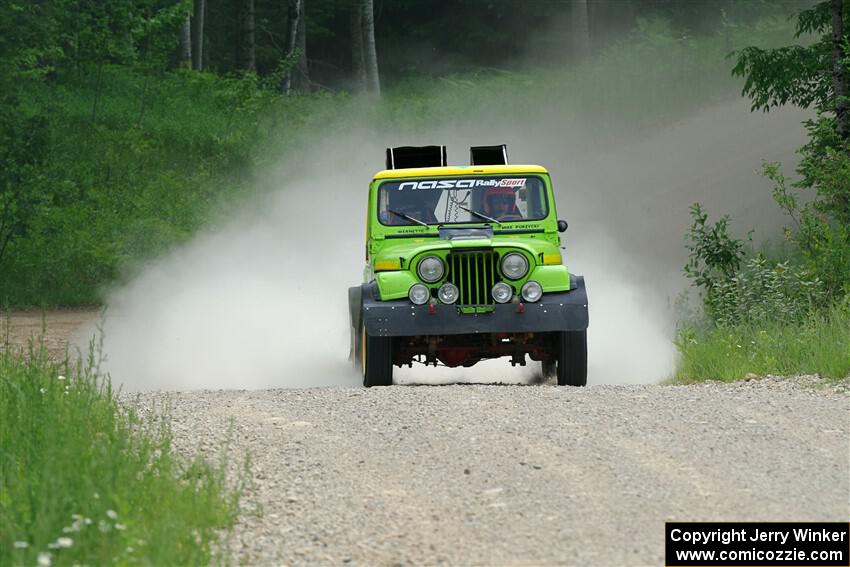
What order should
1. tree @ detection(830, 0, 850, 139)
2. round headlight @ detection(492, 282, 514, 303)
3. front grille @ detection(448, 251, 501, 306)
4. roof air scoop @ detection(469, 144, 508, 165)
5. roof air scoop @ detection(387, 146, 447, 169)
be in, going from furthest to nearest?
1. tree @ detection(830, 0, 850, 139)
2. roof air scoop @ detection(387, 146, 447, 169)
3. roof air scoop @ detection(469, 144, 508, 165)
4. front grille @ detection(448, 251, 501, 306)
5. round headlight @ detection(492, 282, 514, 303)

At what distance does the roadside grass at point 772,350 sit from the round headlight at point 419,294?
2.66m

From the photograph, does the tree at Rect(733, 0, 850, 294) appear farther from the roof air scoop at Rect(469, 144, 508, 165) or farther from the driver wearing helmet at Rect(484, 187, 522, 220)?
the driver wearing helmet at Rect(484, 187, 522, 220)

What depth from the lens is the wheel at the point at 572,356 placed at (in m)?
13.8

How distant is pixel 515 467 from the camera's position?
28.7 feet

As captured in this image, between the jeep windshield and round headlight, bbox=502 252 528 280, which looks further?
the jeep windshield

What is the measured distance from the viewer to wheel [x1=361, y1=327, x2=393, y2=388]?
45.1 feet

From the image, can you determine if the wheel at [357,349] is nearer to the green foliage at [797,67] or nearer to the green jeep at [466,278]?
the green jeep at [466,278]

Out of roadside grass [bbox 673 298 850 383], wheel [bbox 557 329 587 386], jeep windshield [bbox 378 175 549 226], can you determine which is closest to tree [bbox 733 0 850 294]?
roadside grass [bbox 673 298 850 383]

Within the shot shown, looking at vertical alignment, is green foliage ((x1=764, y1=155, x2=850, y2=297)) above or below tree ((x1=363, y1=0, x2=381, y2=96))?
below

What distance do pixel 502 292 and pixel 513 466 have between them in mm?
4957

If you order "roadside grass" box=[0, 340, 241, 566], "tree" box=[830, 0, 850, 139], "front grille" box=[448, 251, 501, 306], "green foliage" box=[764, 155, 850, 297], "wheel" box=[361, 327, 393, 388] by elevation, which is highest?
"tree" box=[830, 0, 850, 139]

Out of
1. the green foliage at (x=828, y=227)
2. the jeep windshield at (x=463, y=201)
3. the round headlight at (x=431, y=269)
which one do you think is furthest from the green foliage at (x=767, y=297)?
the round headlight at (x=431, y=269)

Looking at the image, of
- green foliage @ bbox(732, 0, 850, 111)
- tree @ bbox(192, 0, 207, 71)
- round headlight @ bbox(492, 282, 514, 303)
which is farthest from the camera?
tree @ bbox(192, 0, 207, 71)

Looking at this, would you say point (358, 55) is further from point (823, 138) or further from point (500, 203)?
point (500, 203)
